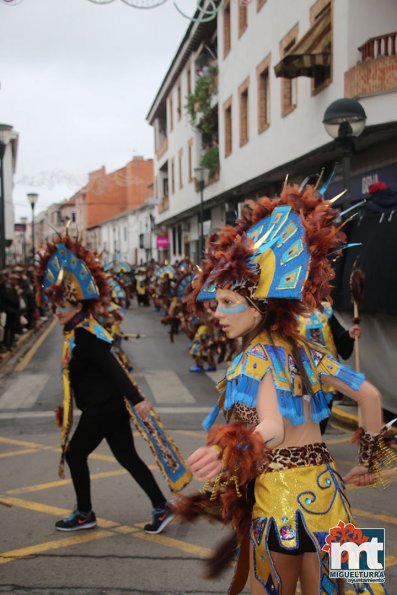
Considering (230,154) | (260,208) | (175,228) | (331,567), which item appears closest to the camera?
(331,567)

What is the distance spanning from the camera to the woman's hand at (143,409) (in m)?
4.79

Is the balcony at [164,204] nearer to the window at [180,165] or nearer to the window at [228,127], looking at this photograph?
the window at [180,165]

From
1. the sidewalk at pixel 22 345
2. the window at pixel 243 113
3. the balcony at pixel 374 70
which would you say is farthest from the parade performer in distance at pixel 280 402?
the window at pixel 243 113

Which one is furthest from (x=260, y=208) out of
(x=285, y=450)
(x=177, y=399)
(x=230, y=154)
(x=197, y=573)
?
(x=230, y=154)

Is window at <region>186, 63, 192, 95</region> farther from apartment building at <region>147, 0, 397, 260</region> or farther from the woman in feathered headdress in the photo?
the woman in feathered headdress

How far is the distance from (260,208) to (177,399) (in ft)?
25.2

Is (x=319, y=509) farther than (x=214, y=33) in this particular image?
No

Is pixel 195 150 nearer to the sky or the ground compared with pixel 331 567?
nearer to the sky

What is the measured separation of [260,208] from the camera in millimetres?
2934

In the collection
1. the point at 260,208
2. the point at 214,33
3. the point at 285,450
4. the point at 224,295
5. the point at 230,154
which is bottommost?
the point at 285,450

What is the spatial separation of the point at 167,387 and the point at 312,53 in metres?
7.66

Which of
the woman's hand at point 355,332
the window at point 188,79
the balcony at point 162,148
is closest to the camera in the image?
the woman's hand at point 355,332

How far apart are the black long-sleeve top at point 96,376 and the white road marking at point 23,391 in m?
5.27

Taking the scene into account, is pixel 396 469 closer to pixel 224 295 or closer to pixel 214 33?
pixel 224 295
